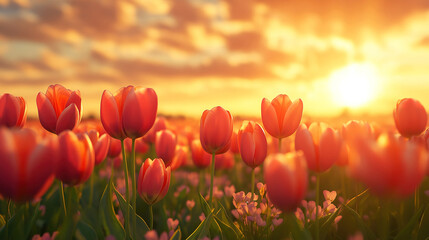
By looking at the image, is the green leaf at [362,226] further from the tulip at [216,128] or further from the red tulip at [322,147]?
the tulip at [216,128]

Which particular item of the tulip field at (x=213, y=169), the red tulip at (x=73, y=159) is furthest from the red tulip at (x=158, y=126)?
the red tulip at (x=73, y=159)

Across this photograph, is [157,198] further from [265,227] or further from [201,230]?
[265,227]

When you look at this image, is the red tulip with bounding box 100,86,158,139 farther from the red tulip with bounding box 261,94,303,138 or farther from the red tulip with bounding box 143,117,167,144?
the red tulip with bounding box 143,117,167,144

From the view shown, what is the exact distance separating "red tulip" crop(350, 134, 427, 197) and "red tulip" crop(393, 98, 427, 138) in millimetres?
1720

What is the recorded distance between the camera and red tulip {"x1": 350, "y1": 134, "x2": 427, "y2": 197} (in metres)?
1.33

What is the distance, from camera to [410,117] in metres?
2.91

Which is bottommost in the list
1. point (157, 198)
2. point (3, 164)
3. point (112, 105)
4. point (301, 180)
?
point (157, 198)

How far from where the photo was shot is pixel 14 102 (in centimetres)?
255

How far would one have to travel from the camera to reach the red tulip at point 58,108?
7.53ft

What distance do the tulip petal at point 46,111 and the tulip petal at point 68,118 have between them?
18 centimetres

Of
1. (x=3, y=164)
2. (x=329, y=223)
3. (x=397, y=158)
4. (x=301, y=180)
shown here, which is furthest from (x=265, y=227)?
(x=3, y=164)

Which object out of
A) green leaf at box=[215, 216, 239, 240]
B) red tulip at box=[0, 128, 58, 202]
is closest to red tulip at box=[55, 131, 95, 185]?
red tulip at box=[0, 128, 58, 202]

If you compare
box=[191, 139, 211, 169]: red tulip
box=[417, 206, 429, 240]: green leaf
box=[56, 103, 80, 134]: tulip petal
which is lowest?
Result: box=[417, 206, 429, 240]: green leaf

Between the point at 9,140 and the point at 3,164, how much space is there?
0.33ft
